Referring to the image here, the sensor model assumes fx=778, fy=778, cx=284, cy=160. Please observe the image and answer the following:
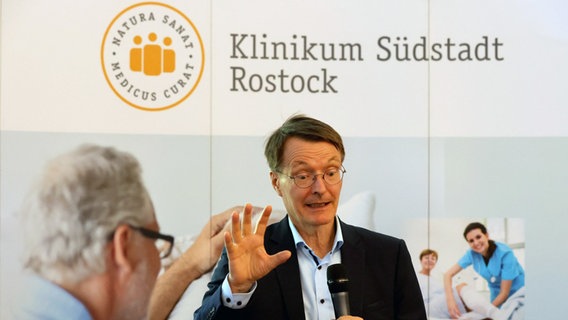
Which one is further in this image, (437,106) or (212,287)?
(437,106)

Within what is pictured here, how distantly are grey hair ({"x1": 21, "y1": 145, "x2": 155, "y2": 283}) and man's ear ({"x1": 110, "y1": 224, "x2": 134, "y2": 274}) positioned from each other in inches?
1.4

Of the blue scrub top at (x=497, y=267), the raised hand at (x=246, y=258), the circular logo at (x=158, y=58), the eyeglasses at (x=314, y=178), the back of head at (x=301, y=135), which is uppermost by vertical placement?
the circular logo at (x=158, y=58)

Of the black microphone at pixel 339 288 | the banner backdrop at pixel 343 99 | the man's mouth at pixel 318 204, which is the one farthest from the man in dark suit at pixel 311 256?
the banner backdrop at pixel 343 99

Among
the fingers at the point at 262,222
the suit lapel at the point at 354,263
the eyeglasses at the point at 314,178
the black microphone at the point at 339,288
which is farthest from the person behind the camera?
Answer: the eyeglasses at the point at 314,178

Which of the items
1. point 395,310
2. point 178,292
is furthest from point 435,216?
point 395,310

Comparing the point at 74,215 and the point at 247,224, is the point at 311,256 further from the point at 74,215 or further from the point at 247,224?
the point at 74,215

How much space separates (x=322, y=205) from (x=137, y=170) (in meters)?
1.93

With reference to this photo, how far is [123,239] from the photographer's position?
414cm

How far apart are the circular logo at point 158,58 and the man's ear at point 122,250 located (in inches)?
26.6

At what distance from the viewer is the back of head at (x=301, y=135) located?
2572 millimetres

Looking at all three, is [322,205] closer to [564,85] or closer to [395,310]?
[395,310]

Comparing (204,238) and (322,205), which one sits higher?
(322,205)

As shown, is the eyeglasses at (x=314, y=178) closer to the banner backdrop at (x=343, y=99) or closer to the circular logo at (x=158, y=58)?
the banner backdrop at (x=343, y=99)

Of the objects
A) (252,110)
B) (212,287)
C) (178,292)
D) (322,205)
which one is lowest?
(178,292)
